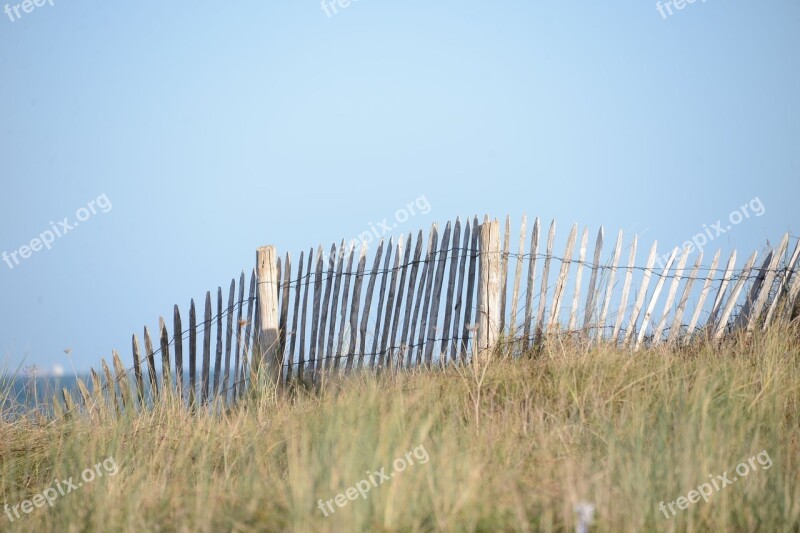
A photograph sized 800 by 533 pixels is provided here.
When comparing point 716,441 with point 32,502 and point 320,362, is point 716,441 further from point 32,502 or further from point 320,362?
point 320,362

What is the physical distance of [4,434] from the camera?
5453mm

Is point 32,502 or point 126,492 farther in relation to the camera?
point 32,502

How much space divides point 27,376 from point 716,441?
196 inches

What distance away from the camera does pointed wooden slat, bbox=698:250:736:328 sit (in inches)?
269

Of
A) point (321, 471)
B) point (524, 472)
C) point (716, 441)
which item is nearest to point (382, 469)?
point (321, 471)

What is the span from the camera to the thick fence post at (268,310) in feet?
23.6

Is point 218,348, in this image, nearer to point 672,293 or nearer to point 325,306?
point 325,306

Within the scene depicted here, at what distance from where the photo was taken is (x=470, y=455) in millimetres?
3463

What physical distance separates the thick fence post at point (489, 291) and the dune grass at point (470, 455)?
0.32 metres

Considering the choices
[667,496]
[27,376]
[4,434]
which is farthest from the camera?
[27,376]

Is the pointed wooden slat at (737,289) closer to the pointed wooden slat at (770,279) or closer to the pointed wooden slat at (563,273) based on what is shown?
the pointed wooden slat at (770,279)

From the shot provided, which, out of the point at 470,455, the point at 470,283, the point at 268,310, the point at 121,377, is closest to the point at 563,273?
the point at 470,283

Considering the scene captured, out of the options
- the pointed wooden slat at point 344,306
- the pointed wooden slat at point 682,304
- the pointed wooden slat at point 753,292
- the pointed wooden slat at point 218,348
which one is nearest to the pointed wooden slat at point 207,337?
the pointed wooden slat at point 218,348

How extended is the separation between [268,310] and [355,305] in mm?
826
